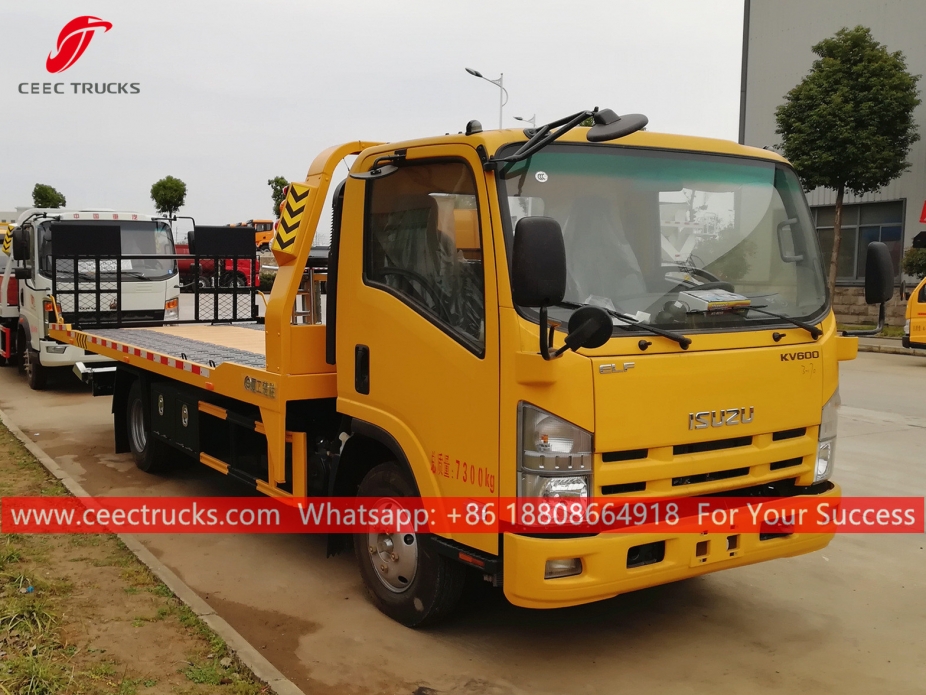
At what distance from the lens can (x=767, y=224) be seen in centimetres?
434

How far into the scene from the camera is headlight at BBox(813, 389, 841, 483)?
14.2 ft

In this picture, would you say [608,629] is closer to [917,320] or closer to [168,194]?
[917,320]

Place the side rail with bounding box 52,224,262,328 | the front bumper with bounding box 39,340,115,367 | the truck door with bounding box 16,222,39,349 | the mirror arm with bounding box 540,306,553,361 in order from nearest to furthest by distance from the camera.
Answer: the mirror arm with bounding box 540,306,553,361 < the side rail with bounding box 52,224,262,328 < the front bumper with bounding box 39,340,115,367 < the truck door with bounding box 16,222,39,349

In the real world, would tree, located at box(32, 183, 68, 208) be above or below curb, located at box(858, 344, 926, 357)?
above

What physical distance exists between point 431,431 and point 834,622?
2.35m

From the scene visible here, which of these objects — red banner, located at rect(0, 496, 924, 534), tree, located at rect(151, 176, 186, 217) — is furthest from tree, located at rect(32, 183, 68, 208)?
red banner, located at rect(0, 496, 924, 534)

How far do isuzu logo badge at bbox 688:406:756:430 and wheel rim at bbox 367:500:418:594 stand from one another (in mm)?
1408

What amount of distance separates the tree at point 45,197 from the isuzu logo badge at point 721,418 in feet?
206

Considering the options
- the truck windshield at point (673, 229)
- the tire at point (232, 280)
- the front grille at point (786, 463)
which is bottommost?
the front grille at point (786, 463)

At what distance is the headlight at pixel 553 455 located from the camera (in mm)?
3574

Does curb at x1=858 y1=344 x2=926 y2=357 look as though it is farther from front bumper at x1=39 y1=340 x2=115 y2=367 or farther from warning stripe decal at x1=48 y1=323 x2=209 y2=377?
warning stripe decal at x1=48 y1=323 x2=209 y2=377

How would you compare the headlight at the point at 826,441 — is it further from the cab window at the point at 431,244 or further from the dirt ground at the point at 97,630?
the dirt ground at the point at 97,630

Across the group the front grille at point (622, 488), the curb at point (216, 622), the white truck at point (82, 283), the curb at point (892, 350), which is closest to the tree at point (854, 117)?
the curb at point (892, 350)

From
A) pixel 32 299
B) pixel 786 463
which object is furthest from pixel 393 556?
pixel 32 299
